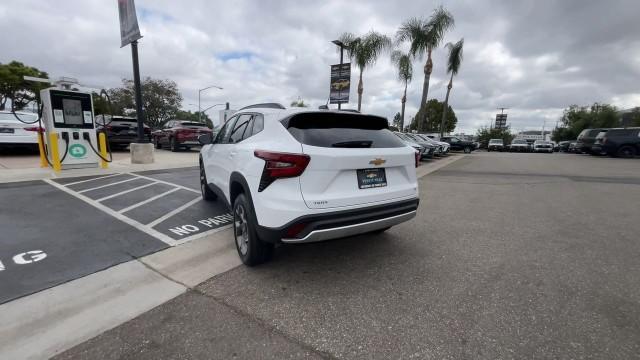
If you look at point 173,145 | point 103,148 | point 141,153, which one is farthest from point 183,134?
point 103,148

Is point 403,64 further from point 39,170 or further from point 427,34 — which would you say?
→ point 39,170

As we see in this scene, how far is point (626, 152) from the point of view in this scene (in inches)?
689

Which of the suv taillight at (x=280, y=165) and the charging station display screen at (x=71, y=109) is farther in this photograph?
the charging station display screen at (x=71, y=109)

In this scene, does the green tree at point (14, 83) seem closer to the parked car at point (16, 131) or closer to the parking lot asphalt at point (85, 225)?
the parked car at point (16, 131)

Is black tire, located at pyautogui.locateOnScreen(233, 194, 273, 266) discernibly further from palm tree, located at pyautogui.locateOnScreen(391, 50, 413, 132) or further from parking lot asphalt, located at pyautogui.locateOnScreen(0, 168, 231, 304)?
palm tree, located at pyautogui.locateOnScreen(391, 50, 413, 132)

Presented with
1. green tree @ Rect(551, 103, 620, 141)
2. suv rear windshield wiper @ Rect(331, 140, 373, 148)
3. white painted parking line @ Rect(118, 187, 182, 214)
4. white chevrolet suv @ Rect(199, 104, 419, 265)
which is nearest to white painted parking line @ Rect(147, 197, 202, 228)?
white painted parking line @ Rect(118, 187, 182, 214)

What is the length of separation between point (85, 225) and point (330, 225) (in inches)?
148

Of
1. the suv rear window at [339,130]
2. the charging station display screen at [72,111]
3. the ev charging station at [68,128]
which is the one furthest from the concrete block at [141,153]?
the suv rear window at [339,130]

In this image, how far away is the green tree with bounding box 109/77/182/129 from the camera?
44.0m

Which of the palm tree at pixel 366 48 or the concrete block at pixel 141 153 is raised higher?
the palm tree at pixel 366 48

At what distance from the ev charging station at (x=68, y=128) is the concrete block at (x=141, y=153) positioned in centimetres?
109

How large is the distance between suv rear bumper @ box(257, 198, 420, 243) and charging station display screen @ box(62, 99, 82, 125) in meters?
8.44

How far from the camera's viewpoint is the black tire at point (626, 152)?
17.3m

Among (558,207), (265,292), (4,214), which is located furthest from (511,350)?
(4,214)
